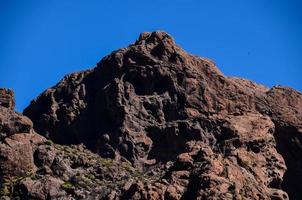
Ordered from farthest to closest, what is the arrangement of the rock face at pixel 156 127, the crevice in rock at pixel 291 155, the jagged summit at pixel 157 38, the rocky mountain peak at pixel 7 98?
the jagged summit at pixel 157 38
the crevice in rock at pixel 291 155
the rocky mountain peak at pixel 7 98
the rock face at pixel 156 127

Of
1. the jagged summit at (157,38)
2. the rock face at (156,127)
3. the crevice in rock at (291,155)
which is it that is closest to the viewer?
the rock face at (156,127)

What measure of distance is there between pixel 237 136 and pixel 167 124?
37.5 ft

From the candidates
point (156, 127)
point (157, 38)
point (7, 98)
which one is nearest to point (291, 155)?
point (156, 127)

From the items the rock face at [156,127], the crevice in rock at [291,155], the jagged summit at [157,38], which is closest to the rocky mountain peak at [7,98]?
the rock face at [156,127]

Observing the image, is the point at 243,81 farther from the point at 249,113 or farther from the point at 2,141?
the point at 2,141

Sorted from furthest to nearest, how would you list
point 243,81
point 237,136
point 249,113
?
point 243,81 < point 249,113 < point 237,136

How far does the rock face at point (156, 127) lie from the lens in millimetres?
115500

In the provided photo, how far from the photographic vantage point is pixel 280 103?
477 feet

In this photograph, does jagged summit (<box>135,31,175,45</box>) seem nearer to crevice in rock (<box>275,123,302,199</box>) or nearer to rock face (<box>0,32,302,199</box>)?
rock face (<box>0,32,302,199</box>)

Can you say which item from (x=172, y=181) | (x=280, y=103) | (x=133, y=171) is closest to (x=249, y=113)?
(x=280, y=103)

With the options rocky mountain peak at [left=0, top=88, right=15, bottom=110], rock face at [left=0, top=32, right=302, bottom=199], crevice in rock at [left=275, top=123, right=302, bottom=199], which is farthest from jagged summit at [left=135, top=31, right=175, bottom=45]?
rocky mountain peak at [left=0, top=88, right=15, bottom=110]

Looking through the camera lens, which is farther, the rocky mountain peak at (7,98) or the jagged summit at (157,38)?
the jagged summit at (157,38)

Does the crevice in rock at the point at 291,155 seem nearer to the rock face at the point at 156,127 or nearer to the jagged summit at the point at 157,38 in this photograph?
the rock face at the point at 156,127

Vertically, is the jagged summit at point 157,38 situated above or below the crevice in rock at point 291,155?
above
